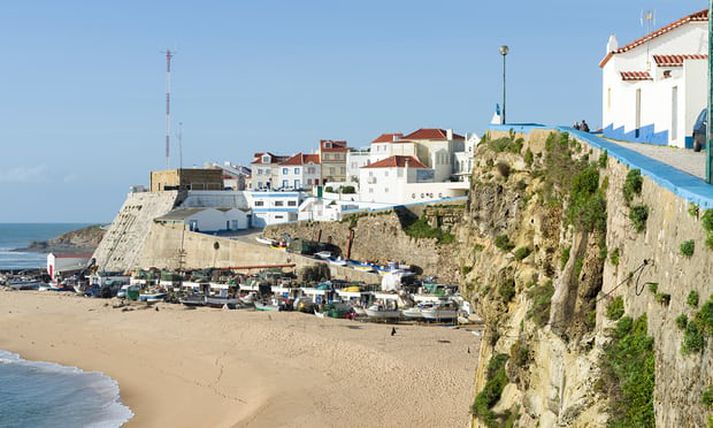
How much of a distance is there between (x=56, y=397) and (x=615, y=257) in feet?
79.1

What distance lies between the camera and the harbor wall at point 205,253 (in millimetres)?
51219

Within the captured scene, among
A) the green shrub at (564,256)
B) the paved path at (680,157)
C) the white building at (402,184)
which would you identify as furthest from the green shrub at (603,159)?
the white building at (402,184)

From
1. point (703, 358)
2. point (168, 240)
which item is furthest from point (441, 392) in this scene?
point (168, 240)

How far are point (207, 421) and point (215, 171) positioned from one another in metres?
46.6

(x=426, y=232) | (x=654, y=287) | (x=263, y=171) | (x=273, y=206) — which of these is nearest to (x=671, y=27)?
(x=654, y=287)

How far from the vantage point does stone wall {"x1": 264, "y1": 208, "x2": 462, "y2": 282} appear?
47719 mm

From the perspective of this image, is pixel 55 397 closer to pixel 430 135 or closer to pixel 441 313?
pixel 441 313

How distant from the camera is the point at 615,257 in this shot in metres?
11.2

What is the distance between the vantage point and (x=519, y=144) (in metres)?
18.0

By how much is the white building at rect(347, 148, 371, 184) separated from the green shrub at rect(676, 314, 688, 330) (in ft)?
208

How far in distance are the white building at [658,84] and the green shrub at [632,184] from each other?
16.3 ft

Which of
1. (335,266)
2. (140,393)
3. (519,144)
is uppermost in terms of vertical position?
(519,144)

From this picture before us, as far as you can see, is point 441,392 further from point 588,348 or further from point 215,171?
point 215,171

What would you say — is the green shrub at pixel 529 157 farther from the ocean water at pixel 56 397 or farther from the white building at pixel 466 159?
the white building at pixel 466 159
